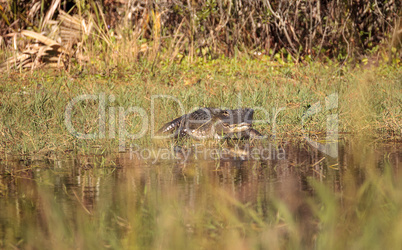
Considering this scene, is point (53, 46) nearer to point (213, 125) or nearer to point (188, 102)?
point (188, 102)

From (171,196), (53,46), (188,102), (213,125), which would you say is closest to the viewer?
(171,196)

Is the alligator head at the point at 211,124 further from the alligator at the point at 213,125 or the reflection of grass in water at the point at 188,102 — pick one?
the reflection of grass in water at the point at 188,102

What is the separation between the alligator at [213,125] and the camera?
558 cm

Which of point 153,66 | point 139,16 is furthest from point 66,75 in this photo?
point 139,16

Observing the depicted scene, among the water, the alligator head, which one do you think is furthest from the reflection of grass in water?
the water

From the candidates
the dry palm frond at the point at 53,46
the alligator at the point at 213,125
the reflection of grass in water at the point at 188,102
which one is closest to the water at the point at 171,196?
the reflection of grass in water at the point at 188,102

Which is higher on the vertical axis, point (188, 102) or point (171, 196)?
point (188, 102)

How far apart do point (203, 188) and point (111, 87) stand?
3.78m

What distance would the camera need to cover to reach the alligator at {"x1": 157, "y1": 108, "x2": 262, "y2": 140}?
5582 mm

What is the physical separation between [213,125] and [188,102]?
3.12 feet

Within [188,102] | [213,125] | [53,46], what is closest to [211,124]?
[213,125]

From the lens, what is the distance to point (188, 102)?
6.56 m

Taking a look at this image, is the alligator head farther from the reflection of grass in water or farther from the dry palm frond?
the dry palm frond

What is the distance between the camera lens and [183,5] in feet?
31.5
